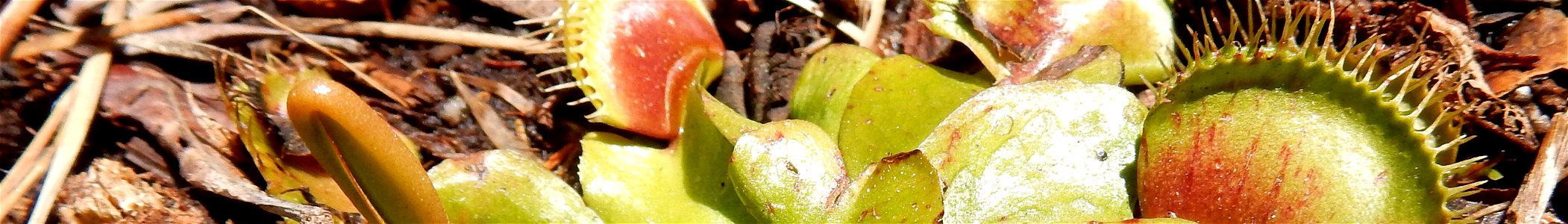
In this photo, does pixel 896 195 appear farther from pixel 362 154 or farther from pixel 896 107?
pixel 362 154

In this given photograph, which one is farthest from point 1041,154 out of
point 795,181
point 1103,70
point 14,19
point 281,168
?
point 14,19

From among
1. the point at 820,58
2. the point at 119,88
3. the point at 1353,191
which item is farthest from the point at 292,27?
the point at 1353,191

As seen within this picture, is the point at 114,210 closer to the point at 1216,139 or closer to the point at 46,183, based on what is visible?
the point at 46,183

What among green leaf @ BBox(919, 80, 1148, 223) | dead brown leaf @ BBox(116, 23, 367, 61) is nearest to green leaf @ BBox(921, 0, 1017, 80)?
green leaf @ BBox(919, 80, 1148, 223)

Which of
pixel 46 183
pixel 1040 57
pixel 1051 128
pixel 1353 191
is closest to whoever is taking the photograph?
pixel 1353 191

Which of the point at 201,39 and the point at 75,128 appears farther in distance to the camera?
the point at 201,39
